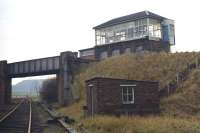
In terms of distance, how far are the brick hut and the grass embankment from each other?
122cm

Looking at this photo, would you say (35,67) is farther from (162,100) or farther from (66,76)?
(162,100)

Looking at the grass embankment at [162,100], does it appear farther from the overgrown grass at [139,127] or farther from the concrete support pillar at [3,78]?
the concrete support pillar at [3,78]

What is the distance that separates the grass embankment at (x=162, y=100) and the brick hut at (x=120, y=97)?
1221 millimetres

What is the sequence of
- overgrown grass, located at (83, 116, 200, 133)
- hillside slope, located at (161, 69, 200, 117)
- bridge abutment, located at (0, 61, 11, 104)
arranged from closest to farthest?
overgrown grass, located at (83, 116, 200, 133) < hillside slope, located at (161, 69, 200, 117) < bridge abutment, located at (0, 61, 11, 104)

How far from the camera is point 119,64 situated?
37875 millimetres

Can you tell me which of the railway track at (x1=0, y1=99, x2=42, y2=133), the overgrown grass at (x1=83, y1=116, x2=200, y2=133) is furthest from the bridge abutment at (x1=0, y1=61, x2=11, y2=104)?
the overgrown grass at (x1=83, y1=116, x2=200, y2=133)

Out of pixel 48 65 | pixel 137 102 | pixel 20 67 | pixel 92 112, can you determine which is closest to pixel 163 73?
pixel 137 102

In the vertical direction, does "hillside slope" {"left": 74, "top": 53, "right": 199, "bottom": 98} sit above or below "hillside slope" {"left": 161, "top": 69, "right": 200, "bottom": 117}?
above

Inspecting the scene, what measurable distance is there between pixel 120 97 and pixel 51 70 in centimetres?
2356

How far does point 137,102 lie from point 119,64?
43.2 ft

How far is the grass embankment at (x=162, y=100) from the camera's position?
15789 millimetres

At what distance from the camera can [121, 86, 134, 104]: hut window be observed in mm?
24359

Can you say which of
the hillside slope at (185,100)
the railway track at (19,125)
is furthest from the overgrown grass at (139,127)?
the hillside slope at (185,100)

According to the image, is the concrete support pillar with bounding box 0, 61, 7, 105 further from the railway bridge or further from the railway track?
the railway track
